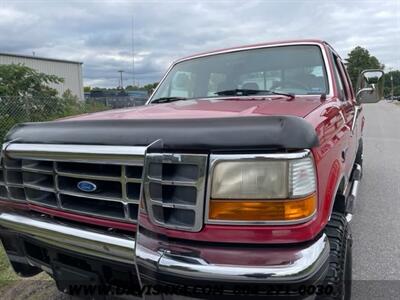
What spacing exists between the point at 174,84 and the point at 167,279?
8.28 feet

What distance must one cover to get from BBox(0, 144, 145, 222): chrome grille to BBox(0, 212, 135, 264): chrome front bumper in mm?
96

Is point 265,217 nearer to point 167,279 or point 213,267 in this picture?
point 213,267

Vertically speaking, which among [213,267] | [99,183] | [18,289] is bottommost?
[18,289]

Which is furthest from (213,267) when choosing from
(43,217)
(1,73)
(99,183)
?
(1,73)

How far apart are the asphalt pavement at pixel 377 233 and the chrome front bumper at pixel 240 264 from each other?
1.62 metres

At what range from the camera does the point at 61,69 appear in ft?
95.1

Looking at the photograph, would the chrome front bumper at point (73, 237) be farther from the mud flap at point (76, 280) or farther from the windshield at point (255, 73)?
the windshield at point (255, 73)

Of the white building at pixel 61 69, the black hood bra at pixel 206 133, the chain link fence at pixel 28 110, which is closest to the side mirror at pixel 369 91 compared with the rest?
the black hood bra at pixel 206 133

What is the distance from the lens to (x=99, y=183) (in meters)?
2.11

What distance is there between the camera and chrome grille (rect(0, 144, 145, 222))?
6.37 feet

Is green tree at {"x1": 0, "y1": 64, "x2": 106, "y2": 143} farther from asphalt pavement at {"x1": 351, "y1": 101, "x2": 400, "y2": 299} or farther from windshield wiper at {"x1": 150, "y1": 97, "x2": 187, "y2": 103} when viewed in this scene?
asphalt pavement at {"x1": 351, "y1": 101, "x2": 400, "y2": 299}

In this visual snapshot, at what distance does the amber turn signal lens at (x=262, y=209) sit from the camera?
5.54 feet

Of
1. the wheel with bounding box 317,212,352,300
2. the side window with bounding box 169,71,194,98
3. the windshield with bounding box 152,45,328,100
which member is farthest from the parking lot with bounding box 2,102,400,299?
the side window with bounding box 169,71,194,98

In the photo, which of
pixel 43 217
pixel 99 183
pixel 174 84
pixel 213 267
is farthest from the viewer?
pixel 174 84
